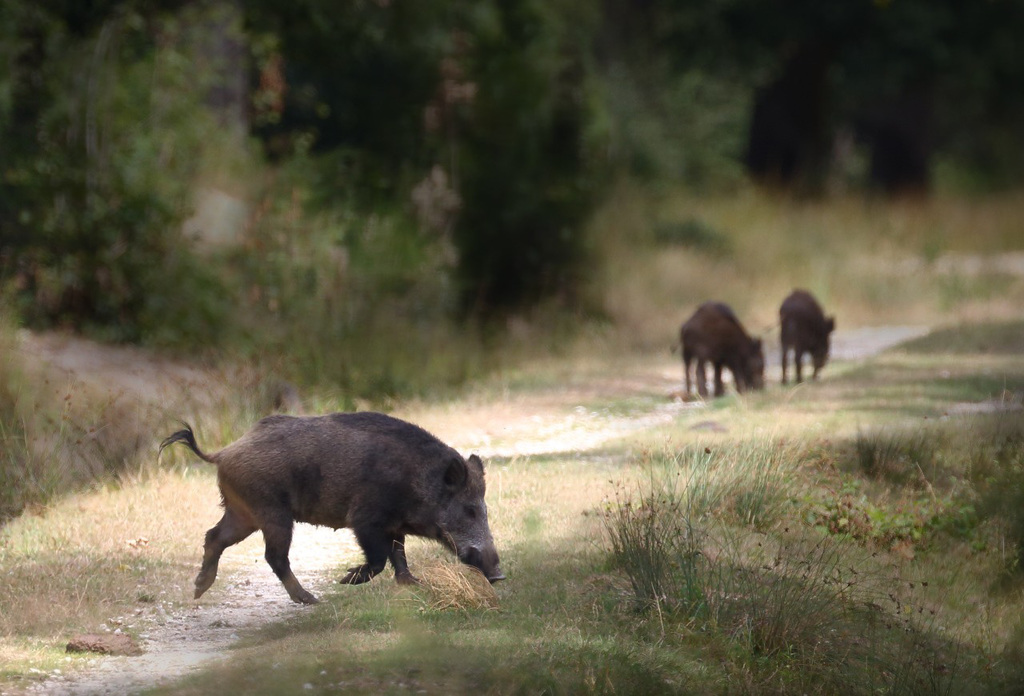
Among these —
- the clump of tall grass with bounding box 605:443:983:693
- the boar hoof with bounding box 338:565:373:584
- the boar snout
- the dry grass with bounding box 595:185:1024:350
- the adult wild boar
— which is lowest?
the clump of tall grass with bounding box 605:443:983:693

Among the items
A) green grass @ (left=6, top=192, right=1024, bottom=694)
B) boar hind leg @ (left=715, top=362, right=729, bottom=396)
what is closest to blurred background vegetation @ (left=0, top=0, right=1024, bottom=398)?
green grass @ (left=6, top=192, right=1024, bottom=694)

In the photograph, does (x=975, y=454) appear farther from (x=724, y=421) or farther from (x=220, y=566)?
(x=220, y=566)

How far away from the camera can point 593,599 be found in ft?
23.7

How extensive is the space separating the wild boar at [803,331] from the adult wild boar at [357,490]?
7011 mm

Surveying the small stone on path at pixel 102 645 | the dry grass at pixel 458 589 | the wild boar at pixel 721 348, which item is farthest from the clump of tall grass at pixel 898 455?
the small stone on path at pixel 102 645

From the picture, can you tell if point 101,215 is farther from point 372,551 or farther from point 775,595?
point 775,595

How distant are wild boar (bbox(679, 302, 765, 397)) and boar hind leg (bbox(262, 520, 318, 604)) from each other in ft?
21.8

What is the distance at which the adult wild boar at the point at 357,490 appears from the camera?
23.0 ft

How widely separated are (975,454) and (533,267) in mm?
9011

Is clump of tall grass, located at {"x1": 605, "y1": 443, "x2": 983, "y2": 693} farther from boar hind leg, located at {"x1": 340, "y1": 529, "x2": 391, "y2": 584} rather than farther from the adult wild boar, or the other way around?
boar hind leg, located at {"x1": 340, "y1": 529, "x2": 391, "y2": 584}

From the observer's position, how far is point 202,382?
11.9m

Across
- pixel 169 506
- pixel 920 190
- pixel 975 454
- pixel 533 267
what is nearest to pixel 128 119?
pixel 533 267

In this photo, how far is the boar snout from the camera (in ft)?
22.8

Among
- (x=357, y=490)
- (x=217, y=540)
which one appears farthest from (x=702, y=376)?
(x=217, y=540)
